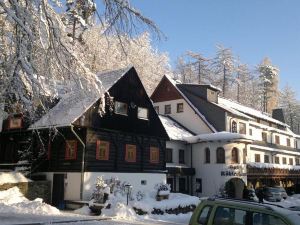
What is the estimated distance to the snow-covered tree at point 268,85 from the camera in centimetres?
8075

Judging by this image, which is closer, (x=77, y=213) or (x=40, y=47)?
(x=40, y=47)

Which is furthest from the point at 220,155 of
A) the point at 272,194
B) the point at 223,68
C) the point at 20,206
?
the point at 223,68

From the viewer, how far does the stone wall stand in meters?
24.4

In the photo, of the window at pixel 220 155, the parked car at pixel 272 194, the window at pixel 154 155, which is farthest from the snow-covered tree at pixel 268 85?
the window at pixel 154 155

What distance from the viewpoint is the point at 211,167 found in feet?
120

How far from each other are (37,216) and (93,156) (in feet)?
23.7

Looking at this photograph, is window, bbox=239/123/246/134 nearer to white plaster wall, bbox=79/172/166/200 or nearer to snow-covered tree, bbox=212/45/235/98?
white plaster wall, bbox=79/172/166/200

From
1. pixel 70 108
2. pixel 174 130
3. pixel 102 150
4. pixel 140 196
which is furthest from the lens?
pixel 174 130

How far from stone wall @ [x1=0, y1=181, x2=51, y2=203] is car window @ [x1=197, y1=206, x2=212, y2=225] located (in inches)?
713

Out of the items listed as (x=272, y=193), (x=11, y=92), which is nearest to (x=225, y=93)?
(x=272, y=193)

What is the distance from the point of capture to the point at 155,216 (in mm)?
23859

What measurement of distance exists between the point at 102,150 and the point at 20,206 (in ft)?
23.7

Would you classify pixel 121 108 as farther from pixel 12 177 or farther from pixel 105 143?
pixel 12 177

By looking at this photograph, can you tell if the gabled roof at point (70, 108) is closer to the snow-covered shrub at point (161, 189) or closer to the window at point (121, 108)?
the window at point (121, 108)
